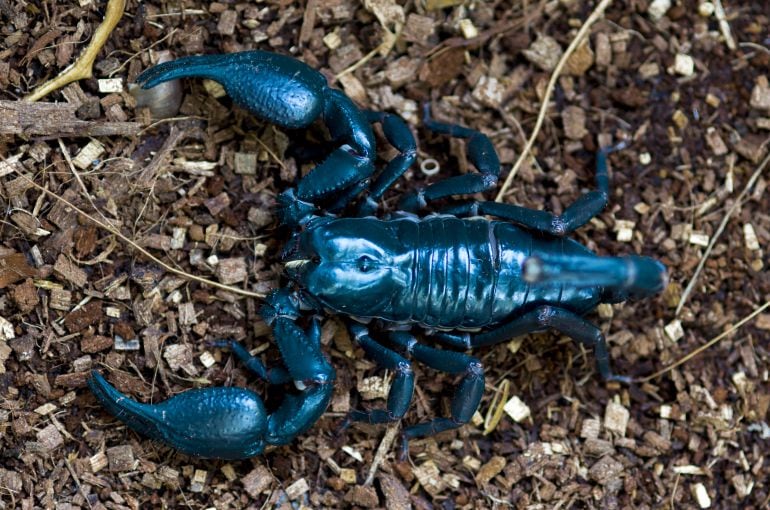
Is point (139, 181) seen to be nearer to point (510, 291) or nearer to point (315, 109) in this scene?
point (315, 109)

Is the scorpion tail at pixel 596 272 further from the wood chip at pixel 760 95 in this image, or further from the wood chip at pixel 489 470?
the wood chip at pixel 760 95

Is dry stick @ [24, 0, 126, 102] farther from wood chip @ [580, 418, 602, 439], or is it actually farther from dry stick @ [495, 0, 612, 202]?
wood chip @ [580, 418, 602, 439]

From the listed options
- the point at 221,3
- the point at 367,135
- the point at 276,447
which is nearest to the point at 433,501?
the point at 276,447

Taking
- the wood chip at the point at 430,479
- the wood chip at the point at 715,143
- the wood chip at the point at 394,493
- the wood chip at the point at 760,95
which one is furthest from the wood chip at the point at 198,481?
the wood chip at the point at 760,95

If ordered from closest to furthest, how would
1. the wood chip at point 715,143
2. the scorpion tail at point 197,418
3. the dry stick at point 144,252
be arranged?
the scorpion tail at point 197,418, the dry stick at point 144,252, the wood chip at point 715,143

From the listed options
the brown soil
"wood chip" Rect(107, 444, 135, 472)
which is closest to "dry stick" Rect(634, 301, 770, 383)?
the brown soil

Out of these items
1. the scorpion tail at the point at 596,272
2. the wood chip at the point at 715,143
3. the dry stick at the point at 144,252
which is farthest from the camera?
the wood chip at the point at 715,143

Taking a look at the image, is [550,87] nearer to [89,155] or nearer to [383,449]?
[383,449]
